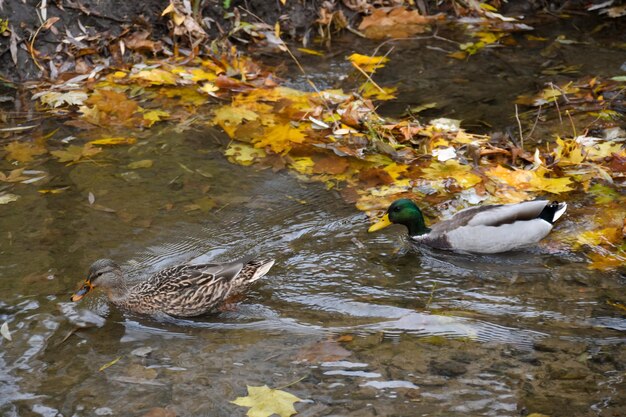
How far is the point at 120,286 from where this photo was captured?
18.6 feet

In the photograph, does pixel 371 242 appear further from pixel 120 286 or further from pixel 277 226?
pixel 120 286

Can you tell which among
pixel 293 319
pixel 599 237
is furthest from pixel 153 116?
pixel 599 237

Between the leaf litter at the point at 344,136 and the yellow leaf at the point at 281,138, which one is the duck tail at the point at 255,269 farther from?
the yellow leaf at the point at 281,138

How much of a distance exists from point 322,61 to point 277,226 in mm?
3574

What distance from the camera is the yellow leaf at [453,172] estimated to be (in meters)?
7.06

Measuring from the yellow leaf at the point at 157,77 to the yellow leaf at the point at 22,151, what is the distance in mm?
1521

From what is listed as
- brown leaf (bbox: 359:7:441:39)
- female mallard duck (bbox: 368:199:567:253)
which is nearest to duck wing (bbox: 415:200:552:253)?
female mallard duck (bbox: 368:199:567:253)

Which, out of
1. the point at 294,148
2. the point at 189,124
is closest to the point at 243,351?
the point at 294,148

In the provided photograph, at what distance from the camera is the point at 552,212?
6348 mm

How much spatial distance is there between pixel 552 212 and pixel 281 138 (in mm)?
2590

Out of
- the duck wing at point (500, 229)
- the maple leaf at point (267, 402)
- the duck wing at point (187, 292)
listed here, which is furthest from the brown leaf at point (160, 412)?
the duck wing at point (500, 229)

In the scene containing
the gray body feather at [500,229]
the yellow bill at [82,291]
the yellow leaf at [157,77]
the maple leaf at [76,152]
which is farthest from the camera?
the yellow leaf at [157,77]

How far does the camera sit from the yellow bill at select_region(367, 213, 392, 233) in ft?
21.4

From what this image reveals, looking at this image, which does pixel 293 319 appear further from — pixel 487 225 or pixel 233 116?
pixel 233 116
